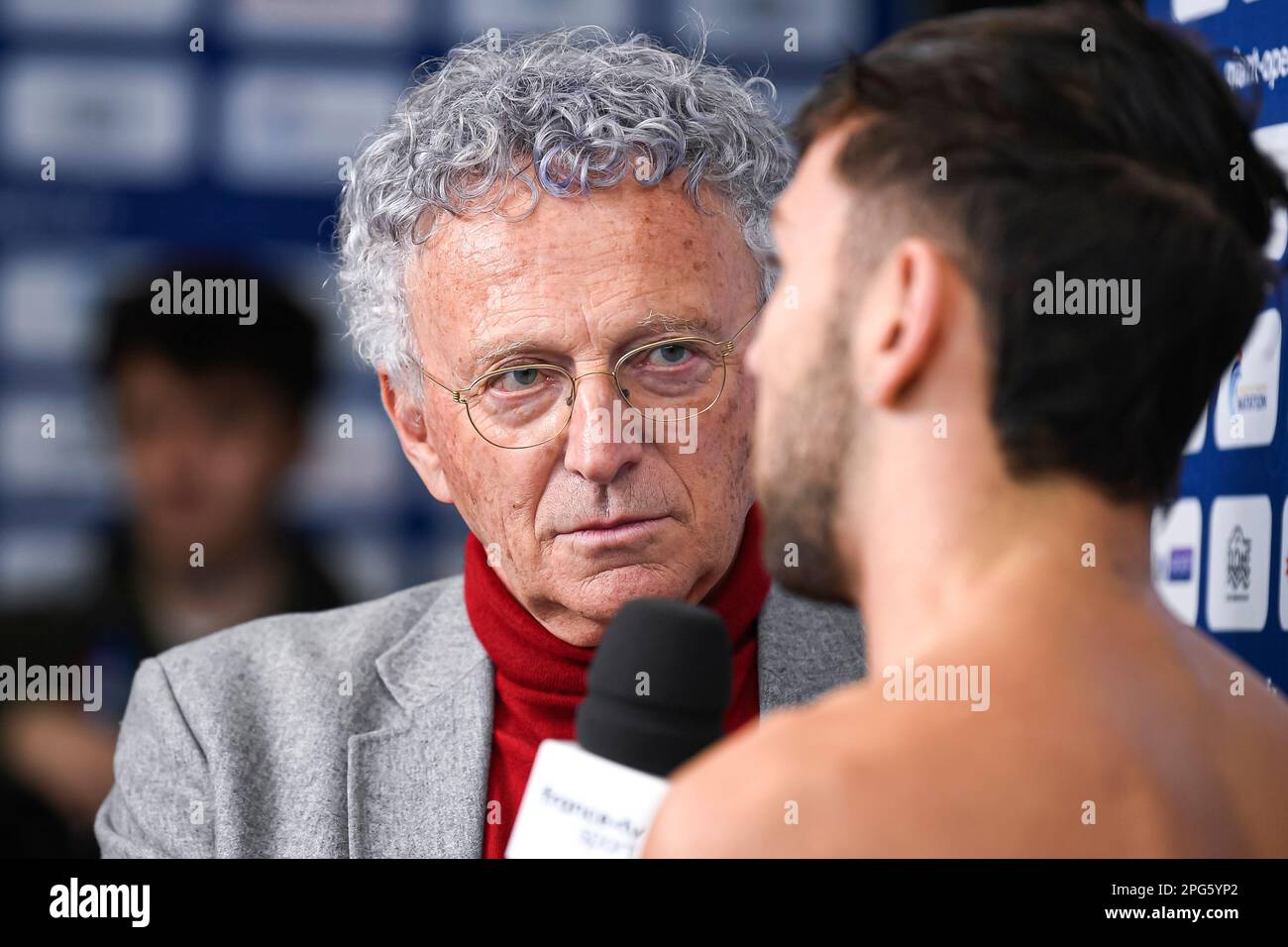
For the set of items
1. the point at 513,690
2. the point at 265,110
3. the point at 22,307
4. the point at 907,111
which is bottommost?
the point at 513,690

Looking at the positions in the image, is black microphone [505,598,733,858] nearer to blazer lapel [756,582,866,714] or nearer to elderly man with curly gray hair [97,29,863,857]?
elderly man with curly gray hair [97,29,863,857]

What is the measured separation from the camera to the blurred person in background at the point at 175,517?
3.06 m

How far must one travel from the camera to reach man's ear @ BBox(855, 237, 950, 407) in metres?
1.15

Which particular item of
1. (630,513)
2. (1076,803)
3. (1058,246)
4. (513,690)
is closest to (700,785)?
(1076,803)

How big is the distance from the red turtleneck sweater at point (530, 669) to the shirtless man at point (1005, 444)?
80 cm

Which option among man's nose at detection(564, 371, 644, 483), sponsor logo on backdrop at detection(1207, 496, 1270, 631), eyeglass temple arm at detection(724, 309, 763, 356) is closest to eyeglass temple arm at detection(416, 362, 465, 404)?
man's nose at detection(564, 371, 644, 483)

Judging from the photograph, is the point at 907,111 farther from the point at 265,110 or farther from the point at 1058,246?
the point at 265,110

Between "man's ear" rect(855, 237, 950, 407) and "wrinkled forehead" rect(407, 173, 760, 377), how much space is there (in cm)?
79

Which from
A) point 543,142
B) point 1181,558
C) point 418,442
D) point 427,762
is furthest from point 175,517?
point 1181,558

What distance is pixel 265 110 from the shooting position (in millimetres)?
3230

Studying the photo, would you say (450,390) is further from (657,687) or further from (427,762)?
(657,687)

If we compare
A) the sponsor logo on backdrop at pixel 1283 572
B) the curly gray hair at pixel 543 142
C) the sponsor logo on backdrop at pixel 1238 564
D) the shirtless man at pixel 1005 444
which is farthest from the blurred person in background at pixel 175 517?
the shirtless man at pixel 1005 444

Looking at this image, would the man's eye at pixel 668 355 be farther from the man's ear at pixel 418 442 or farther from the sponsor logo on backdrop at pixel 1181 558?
the sponsor logo on backdrop at pixel 1181 558
